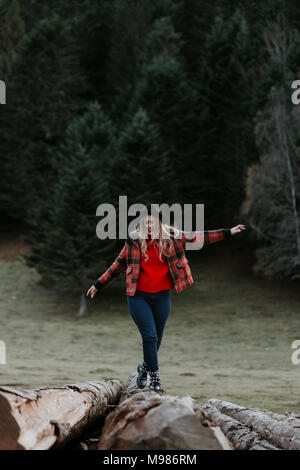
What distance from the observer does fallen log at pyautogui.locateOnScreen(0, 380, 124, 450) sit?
345 centimetres

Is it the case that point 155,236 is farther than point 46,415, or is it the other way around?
point 155,236

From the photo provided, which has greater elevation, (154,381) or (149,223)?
(149,223)

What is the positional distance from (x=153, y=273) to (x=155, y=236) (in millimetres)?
390

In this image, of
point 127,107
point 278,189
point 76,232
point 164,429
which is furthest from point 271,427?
point 127,107

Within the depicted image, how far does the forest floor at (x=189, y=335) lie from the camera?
13.3 meters

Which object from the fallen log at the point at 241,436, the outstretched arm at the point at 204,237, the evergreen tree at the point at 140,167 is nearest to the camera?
the fallen log at the point at 241,436

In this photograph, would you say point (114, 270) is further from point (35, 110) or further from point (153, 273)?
point (35, 110)

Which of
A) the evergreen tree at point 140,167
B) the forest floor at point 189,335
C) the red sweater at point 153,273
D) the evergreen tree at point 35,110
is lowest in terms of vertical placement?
the forest floor at point 189,335

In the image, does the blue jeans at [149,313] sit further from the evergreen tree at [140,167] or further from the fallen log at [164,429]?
the evergreen tree at [140,167]

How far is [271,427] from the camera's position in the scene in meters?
4.82

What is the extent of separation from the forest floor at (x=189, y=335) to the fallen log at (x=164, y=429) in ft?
17.9

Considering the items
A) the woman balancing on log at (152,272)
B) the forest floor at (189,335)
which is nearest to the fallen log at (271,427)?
the woman balancing on log at (152,272)

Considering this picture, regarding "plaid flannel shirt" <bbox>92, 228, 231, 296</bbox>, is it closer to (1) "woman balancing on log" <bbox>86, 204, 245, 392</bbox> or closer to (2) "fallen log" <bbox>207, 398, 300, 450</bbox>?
(1) "woman balancing on log" <bbox>86, 204, 245, 392</bbox>
